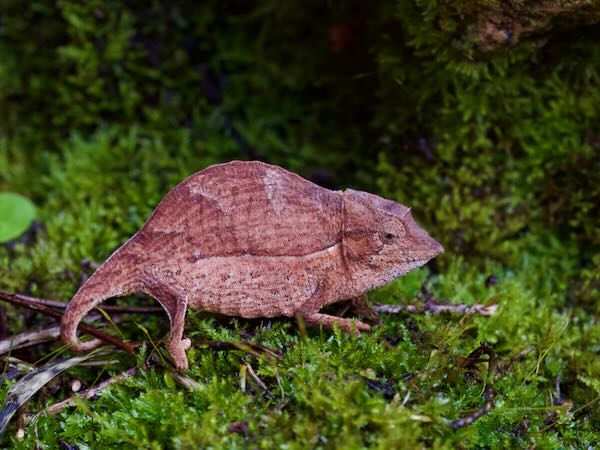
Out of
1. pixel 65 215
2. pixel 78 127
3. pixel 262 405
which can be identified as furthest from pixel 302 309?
pixel 78 127

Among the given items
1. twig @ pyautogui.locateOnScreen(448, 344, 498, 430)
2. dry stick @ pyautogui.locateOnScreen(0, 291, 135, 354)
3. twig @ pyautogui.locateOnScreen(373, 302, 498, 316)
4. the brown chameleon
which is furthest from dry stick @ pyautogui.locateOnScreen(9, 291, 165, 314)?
twig @ pyautogui.locateOnScreen(448, 344, 498, 430)

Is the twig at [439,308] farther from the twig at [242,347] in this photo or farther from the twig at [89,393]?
the twig at [89,393]

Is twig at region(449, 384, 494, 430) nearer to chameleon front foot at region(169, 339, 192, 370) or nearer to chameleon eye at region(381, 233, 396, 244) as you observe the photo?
chameleon eye at region(381, 233, 396, 244)

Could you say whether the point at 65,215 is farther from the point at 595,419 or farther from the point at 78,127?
the point at 595,419

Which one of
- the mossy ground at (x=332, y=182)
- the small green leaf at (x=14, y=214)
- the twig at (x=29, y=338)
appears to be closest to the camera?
the mossy ground at (x=332, y=182)

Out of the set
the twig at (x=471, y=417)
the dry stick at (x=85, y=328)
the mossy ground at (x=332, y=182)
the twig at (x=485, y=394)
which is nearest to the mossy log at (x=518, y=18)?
the mossy ground at (x=332, y=182)

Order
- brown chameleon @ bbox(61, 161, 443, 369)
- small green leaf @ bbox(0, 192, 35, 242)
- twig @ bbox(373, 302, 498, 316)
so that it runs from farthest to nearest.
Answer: small green leaf @ bbox(0, 192, 35, 242), twig @ bbox(373, 302, 498, 316), brown chameleon @ bbox(61, 161, 443, 369)

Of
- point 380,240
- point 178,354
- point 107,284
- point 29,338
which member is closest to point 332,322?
point 380,240

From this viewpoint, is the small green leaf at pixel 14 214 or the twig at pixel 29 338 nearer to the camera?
the twig at pixel 29 338
